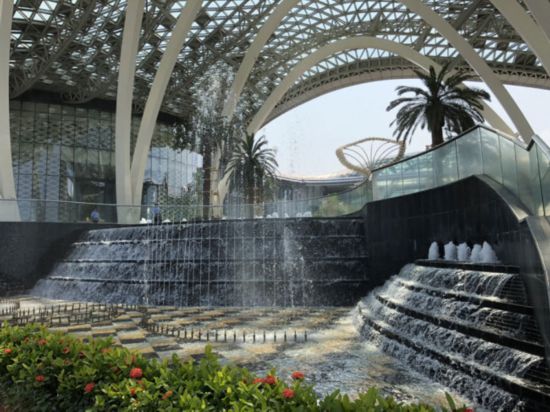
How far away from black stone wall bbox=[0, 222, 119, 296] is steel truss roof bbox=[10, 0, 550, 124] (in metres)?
14.3

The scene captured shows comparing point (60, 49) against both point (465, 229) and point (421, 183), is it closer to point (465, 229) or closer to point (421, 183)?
point (421, 183)

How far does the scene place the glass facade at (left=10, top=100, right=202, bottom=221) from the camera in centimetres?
3800

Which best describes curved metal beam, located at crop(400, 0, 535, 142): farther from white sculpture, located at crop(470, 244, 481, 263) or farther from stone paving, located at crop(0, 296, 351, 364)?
stone paving, located at crop(0, 296, 351, 364)

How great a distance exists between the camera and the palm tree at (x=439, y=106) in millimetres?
22453

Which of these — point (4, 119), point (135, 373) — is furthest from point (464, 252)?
point (4, 119)

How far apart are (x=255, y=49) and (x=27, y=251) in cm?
2134

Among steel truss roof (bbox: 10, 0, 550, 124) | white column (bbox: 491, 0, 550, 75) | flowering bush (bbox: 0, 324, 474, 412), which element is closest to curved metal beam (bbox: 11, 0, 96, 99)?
→ steel truss roof (bbox: 10, 0, 550, 124)

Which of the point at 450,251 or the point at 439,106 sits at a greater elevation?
the point at 439,106

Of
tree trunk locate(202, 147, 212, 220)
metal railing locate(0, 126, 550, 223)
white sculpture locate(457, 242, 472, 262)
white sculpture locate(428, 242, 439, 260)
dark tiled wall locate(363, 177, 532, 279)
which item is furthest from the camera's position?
tree trunk locate(202, 147, 212, 220)

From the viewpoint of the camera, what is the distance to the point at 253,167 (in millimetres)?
31172

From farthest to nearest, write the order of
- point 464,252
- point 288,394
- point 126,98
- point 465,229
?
point 126,98, point 465,229, point 464,252, point 288,394

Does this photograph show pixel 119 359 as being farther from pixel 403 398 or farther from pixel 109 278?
pixel 109 278

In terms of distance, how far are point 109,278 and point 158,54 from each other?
81.9ft

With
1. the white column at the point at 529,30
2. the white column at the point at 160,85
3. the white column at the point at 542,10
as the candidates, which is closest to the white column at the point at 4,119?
the white column at the point at 160,85
